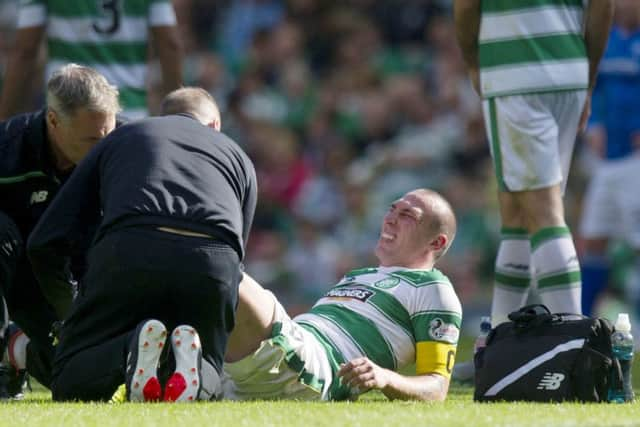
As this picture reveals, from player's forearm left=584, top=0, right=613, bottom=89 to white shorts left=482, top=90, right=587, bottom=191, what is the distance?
22 centimetres

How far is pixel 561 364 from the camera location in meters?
4.70

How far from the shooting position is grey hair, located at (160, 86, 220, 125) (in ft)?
16.9

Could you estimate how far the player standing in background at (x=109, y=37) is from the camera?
7297 millimetres

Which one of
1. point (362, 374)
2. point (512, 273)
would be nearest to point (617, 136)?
point (512, 273)

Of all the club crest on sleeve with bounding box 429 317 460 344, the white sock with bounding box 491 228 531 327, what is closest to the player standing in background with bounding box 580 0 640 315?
the white sock with bounding box 491 228 531 327

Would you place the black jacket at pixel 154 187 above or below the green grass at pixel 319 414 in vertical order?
above

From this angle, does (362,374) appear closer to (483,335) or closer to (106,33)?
(483,335)

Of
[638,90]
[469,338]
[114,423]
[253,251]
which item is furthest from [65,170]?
[253,251]

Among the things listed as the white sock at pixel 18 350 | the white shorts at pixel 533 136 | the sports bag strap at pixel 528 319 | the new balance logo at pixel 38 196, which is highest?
the white shorts at pixel 533 136

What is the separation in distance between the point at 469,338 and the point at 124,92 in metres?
3.05

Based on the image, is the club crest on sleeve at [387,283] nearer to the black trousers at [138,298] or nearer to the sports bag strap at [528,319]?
the sports bag strap at [528,319]

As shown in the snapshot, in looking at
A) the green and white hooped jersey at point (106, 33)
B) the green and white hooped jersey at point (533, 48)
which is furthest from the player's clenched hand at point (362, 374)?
the green and white hooped jersey at point (106, 33)

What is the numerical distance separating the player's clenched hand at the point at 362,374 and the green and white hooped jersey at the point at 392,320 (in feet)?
1.08

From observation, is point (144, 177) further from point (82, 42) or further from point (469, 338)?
point (469, 338)
